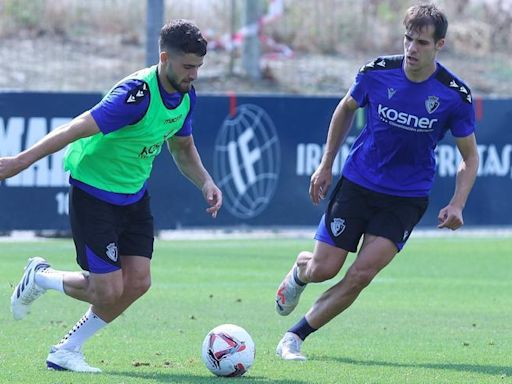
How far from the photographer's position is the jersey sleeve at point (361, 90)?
9070 mm

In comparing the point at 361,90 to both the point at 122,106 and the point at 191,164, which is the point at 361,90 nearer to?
the point at 191,164

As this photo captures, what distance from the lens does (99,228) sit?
8328 millimetres

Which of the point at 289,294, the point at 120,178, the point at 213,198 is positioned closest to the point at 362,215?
the point at 289,294

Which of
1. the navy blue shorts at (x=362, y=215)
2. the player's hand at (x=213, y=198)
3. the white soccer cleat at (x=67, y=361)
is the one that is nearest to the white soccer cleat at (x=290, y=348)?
the navy blue shorts at (x=362, y=215)

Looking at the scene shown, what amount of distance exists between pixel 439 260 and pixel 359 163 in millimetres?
7781

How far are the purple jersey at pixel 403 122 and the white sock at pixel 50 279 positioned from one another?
2094 millimetres

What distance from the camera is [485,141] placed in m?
20.3

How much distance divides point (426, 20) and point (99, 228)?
2.47 meters

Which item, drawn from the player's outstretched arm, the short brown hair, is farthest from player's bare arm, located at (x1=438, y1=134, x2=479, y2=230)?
the player's outstretched arm

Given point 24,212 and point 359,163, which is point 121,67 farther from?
point 359,163

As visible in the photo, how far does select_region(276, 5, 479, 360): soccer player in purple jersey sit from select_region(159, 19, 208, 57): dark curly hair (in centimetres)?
146

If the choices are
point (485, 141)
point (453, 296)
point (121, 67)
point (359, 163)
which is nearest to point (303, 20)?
point (121, 67)

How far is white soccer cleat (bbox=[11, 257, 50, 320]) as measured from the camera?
8844 millimetres

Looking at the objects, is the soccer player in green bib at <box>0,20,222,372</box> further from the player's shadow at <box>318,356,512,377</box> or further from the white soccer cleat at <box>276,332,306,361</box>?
the player's shadow at <box>318,356,512,377</box>
